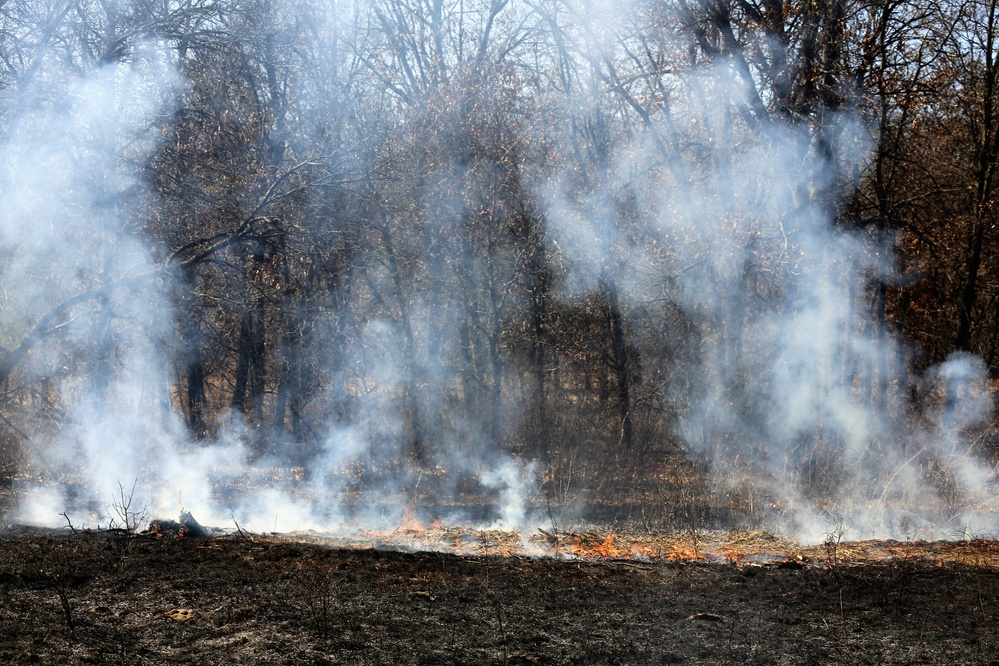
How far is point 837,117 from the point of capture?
14664 millimetres

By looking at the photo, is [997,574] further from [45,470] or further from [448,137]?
[45,470]

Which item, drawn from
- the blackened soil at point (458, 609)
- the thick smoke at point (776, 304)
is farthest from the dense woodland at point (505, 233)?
the blackened soil at point (458, 609)

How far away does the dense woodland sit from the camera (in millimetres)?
11305

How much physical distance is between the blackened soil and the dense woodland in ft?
15.0

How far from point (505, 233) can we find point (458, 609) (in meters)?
10.5

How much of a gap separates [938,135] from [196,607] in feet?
50.8

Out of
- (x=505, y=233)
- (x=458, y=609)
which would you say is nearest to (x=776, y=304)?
(x=505, y=233)

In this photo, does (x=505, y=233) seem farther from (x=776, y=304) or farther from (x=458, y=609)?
(x=458, y=609)

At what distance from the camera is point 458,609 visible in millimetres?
6391

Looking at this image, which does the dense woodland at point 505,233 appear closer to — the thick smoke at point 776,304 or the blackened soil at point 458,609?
the thick smoke at point 776,304

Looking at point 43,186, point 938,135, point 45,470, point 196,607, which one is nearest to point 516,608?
point 196,607

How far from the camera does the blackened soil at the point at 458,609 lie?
538 cm

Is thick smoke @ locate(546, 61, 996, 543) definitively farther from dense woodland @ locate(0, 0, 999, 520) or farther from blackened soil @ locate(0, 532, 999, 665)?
blackened soil @ locate(0, 532, 999, 665)

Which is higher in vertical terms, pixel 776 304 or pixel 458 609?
pixel 776 304
